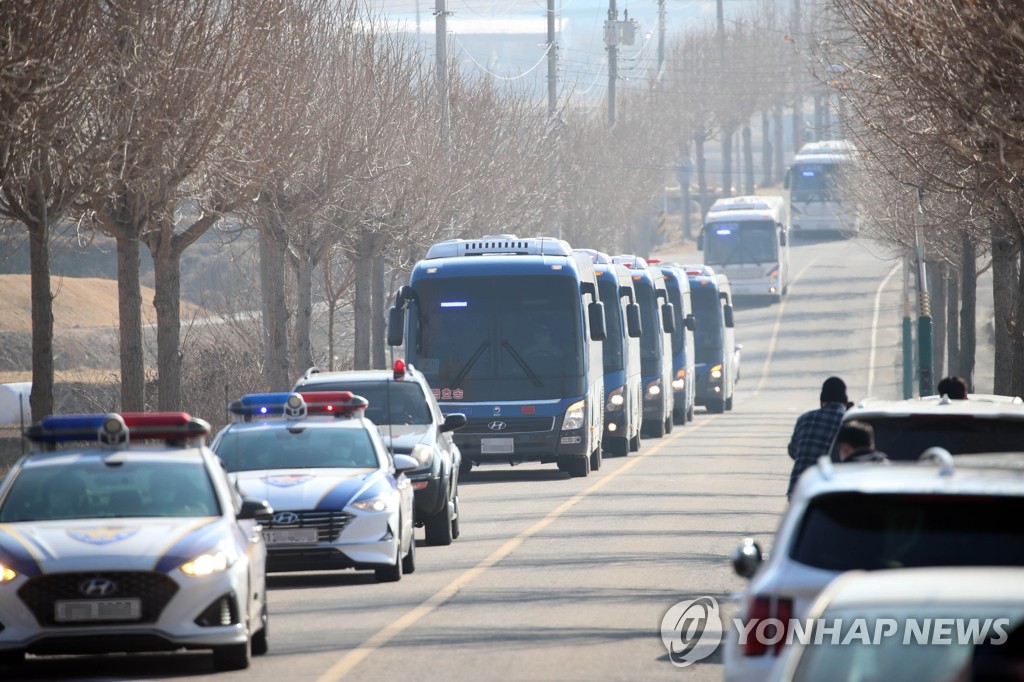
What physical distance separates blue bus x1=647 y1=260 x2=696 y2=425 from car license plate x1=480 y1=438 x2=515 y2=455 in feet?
60.4

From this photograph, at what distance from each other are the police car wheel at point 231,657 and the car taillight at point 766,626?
482 cm

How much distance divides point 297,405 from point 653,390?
2635 centimetres

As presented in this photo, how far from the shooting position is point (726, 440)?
136 ft

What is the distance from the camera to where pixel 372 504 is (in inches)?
598

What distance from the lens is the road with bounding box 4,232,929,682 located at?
36.5 feet

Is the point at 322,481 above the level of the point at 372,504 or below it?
above

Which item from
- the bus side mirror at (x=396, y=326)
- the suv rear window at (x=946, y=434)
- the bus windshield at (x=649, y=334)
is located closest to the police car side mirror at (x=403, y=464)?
the suv rear window at (x=946, y=434)

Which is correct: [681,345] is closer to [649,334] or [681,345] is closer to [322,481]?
[649,334]

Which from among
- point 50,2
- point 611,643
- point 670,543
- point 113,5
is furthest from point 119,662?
point 113,5

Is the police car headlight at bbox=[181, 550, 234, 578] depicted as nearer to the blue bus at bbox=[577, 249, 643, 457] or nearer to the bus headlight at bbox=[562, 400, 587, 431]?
the bus headlight at bbox=[562, 400, 587, 431]

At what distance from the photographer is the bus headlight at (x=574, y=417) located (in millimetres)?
27891

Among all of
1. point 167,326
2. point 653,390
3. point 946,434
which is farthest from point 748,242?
point 946,434

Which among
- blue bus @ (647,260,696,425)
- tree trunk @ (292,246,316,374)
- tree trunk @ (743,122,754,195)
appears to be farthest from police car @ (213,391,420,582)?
tree trunk @ (743,122,754,195)

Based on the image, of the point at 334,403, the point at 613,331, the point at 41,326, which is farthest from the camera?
the point at 613,331
